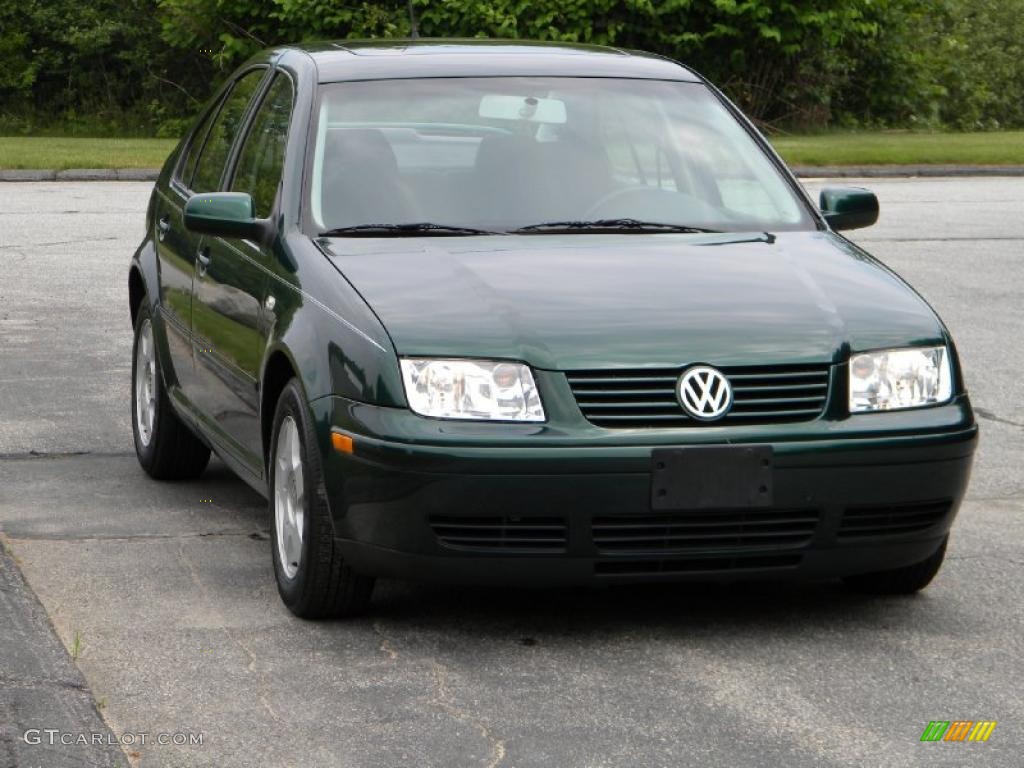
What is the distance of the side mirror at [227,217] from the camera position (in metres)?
6.02

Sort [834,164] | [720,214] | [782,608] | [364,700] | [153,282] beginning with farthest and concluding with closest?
[834,164] < [153,282] < [720,214] < [782,608] < [364,700]

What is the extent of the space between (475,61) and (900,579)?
2.21 metres

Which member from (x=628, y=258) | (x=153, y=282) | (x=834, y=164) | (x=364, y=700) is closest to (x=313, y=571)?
(x=364, y=700)

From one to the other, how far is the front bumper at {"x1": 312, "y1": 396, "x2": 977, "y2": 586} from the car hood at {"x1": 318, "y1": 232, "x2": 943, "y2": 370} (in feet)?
0.71

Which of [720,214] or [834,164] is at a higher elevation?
[720,214]

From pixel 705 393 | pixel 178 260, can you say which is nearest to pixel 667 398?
pixel 705 393

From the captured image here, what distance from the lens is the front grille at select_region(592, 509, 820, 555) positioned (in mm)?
5020

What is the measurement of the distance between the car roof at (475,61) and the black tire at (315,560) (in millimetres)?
1438

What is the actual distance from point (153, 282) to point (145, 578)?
188cm

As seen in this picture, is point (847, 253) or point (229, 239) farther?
point (229, 239)

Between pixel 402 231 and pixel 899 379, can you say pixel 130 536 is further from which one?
pixel 899 379

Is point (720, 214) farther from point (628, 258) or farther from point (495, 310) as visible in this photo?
point (495, 310)

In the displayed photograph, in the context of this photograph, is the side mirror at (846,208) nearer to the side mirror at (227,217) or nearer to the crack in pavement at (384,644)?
the side mirror at (227,217)

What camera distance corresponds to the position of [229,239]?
Result: 21.2 feet
